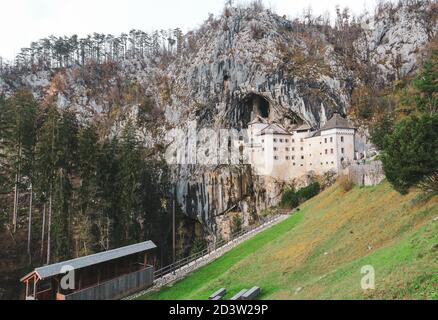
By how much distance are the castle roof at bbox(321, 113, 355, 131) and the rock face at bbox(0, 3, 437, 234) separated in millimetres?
3516

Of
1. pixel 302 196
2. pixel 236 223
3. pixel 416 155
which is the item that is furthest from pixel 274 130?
pixel 416 155

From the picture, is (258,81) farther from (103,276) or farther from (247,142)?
(103,276)

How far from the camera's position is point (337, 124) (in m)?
54.7

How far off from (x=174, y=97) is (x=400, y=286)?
65123 mm

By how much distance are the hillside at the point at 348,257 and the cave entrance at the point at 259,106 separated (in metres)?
40.4

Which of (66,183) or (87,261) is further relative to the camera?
(66,183)

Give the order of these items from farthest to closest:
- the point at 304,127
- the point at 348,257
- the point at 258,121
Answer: the point at 258,121, the point at 304,127, the point at 348,257

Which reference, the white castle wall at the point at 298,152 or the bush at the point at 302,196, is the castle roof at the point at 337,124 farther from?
the bush at the point at 302,196

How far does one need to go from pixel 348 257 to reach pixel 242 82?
171 feet

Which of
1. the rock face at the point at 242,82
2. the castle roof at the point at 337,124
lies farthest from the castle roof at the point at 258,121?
the castle roof at the point at 337,124

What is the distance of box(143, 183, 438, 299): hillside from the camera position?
32.1 ft

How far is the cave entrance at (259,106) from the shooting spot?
2608 inches

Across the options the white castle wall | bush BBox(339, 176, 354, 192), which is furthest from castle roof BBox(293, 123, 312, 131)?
bush BBox(339, 176, 354, 192)

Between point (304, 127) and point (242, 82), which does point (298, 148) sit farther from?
point (242, 82)
